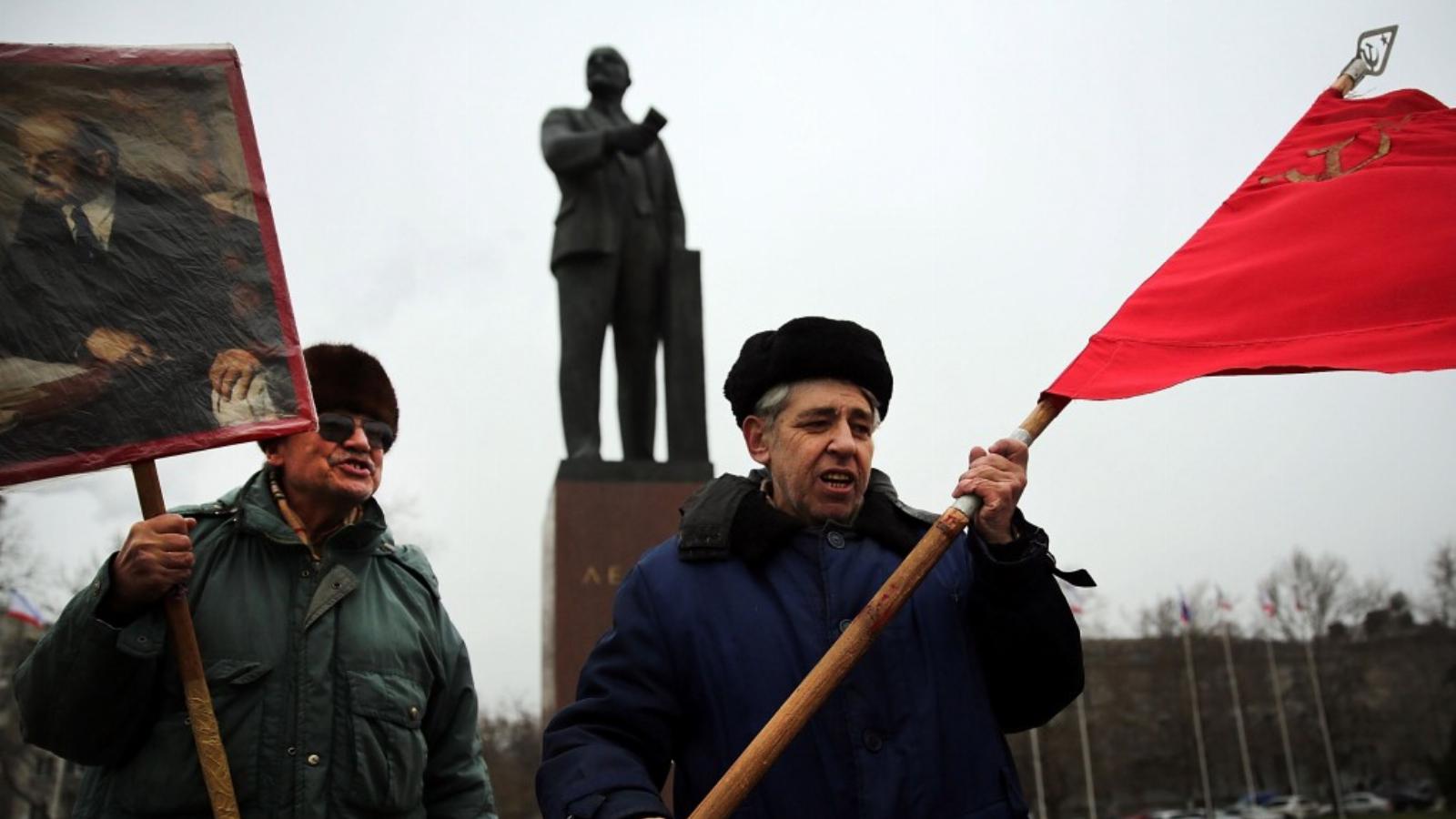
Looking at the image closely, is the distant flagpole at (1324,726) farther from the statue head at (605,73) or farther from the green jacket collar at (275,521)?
the green jacket collar at (275,521)

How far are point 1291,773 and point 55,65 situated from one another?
3697 centimetres

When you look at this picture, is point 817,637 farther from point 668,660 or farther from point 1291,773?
point 1291,773

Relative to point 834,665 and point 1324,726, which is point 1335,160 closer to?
point 834,665

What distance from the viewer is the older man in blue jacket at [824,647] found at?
193 centimetres

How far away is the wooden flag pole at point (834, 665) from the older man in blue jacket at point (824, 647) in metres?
0.08

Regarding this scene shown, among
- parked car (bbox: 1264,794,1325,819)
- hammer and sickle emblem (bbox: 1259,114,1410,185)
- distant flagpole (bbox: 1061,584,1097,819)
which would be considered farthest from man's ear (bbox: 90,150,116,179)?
parked car (bbox: 1264,794,1325,819)

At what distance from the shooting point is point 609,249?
Result: 731 centimetres

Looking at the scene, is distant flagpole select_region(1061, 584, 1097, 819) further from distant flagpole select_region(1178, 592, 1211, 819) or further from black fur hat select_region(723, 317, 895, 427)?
black fur hat select_region(723, 317, 895, 427)

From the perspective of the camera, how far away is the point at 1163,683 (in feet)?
125

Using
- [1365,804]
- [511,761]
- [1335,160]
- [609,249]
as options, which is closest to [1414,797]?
[1365,804]

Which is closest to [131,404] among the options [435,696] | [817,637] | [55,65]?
[55,65]

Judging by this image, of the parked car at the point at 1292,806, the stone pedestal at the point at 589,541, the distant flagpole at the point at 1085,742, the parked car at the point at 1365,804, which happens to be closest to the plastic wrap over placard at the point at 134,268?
the stone pedestal at the point at 589,541

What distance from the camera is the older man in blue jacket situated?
76.2 inches

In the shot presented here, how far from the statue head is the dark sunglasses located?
203 inches
